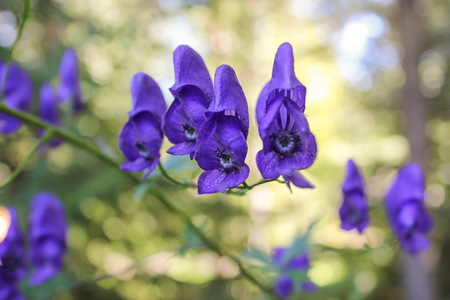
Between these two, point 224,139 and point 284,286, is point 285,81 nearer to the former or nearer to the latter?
point 224,139

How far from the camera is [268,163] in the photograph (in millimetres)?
919

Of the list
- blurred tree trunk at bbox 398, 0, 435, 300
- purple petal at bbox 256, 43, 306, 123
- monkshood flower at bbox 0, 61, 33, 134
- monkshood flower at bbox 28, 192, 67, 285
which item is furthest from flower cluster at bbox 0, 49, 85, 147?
blurred tree trunk at bbox 398, 0, 435, 300

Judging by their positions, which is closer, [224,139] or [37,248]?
[224,139]

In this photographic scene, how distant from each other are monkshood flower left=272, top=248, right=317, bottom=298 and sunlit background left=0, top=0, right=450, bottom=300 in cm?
338

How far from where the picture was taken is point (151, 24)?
8.59 metres

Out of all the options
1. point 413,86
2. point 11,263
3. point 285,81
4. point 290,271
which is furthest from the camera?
point 413,86

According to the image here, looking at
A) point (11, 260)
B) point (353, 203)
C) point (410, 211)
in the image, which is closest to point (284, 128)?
point (353, 203)

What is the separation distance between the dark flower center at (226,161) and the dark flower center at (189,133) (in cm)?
11

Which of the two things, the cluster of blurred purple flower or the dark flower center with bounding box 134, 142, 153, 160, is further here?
the cluster of blurred purple flower

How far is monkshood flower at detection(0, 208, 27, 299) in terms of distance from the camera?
171 cm

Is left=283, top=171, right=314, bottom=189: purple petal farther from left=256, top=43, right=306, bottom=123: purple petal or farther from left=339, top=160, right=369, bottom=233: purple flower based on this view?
left=339, top=160, right=369, bottom=233: purple flower

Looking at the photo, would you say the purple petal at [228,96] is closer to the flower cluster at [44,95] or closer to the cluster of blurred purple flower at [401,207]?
the cluster of blurred purple flower at [401,207]

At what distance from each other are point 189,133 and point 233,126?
5.4 inches

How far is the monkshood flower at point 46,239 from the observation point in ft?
6.08
